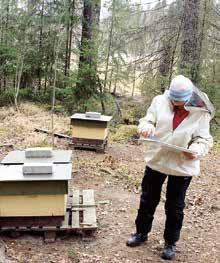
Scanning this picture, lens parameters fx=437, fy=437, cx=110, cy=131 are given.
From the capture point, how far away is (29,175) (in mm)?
4273

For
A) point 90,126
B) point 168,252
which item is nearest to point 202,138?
point 168,252

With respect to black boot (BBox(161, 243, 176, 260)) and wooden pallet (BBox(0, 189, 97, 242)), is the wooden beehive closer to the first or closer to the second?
wooden pallet (BBox(0, 189, 97, 242))

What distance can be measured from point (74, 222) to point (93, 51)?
795cm

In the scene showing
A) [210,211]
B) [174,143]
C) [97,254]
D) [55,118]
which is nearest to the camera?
[174,143]

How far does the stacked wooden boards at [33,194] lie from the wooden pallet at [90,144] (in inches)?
156

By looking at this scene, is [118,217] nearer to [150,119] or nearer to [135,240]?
[135,240]

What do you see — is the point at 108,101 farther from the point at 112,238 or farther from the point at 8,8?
the point at 112,238

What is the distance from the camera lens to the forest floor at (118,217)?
13.9ft

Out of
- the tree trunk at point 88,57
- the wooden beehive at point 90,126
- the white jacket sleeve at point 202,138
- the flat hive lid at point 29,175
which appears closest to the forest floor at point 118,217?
the wooden beehive at point 90,126

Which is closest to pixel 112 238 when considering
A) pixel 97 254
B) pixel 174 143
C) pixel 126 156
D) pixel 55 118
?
pixel 97 254

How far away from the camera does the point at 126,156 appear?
860 cm

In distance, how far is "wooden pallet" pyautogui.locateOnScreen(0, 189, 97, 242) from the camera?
14.4 feet

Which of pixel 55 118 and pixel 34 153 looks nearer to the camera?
pixel 34 153

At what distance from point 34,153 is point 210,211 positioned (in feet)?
8.57
